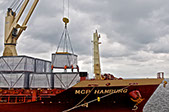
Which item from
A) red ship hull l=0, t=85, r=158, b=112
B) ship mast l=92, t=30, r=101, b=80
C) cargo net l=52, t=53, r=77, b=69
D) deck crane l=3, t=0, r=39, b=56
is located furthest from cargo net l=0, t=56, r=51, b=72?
ship mast l=92, t=30, r=101, b=80

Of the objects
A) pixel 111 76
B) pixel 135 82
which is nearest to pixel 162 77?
pixel 135 82

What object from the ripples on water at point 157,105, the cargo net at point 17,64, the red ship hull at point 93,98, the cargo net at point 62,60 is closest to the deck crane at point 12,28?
the cargo net at point 17,64

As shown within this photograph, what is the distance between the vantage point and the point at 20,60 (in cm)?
2683

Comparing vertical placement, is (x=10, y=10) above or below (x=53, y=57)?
above

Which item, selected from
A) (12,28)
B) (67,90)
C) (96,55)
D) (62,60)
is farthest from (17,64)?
(96,55)

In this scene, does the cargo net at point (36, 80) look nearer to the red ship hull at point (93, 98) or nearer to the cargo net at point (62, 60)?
the cargo net at point (62, 60)

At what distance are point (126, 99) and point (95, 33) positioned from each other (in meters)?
13.2

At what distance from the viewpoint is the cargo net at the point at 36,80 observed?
23875 millimetres

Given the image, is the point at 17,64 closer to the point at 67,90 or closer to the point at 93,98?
the point at 67,90

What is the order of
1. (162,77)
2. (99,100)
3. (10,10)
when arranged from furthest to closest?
(10,10) < (162,77) < (99,100)

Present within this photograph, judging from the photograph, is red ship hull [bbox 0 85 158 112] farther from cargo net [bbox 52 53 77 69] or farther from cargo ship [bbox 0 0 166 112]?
cargo net [bbox 52 53 77 69]

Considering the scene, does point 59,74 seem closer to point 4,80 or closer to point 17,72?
point 17,72

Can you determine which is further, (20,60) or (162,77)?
(20,60)

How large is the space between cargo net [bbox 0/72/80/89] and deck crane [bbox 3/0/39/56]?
842 centimetres
